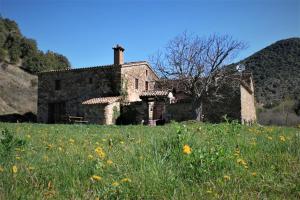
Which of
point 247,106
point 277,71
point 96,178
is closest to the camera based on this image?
point 96,178

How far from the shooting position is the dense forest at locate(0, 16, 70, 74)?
48.6 meters

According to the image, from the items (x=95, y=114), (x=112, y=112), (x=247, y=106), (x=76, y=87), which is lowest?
(x=95, y=114)

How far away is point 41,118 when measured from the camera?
3412 centimetres

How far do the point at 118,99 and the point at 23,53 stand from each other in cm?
2818

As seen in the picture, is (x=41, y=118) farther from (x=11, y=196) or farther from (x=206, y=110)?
(x=11, y=196)

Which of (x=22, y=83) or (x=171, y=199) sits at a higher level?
(x=22, y=83)

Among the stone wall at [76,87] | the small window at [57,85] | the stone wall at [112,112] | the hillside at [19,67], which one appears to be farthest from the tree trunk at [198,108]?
the hillside at [19,67]

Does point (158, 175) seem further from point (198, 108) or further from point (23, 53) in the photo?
point (23, 53)

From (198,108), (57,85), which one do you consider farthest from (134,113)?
(57,85)

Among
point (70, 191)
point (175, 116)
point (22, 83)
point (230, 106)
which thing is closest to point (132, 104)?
point (175, 116)

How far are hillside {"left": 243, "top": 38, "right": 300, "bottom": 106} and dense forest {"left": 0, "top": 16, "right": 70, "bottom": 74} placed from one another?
3010 cm

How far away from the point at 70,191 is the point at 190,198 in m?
1.10

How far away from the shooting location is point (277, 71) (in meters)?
47.1

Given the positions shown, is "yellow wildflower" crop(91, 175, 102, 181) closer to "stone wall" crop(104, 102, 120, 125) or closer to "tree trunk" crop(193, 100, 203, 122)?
"tree trunk" crop(193, 100, 203, 122)
